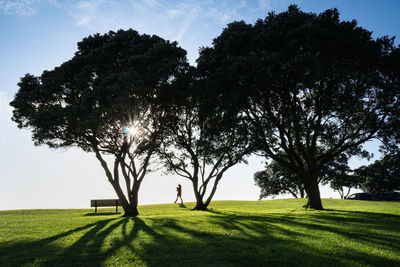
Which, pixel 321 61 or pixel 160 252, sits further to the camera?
pixel 321 61

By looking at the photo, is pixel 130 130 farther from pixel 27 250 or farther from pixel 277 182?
pixel 277 182

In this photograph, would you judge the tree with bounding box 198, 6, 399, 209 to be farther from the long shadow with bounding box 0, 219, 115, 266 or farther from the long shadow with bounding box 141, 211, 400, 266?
the long shadow with bounding box 0, 219, 115, 266

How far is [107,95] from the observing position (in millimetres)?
18719

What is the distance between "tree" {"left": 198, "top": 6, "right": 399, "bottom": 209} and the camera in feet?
64.7

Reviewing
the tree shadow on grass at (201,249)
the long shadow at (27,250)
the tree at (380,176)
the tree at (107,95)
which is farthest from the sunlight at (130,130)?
the tree at (380,176)

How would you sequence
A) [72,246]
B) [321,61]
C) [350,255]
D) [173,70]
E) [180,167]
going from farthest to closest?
1. [180,167]
2. [173,70]
3. [321,61]
4. [72,246]
5. [350,255]

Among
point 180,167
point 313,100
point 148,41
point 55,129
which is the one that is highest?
point 148,41

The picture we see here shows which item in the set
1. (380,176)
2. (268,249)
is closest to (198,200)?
(268,249)

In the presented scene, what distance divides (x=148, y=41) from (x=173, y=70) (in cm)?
349

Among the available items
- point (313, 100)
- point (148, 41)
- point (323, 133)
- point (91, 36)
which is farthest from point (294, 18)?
point (91, 36)

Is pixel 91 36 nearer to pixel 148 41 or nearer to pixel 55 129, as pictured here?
pixel 148 41

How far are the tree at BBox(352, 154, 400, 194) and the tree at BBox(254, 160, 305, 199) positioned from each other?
13026mm

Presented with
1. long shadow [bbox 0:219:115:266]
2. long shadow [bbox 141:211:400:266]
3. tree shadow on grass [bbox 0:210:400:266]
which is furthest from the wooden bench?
long shadow [bbox 141:211:400:266]

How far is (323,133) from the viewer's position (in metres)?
21.7
